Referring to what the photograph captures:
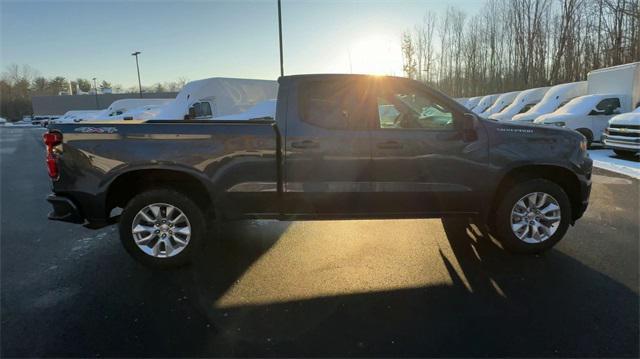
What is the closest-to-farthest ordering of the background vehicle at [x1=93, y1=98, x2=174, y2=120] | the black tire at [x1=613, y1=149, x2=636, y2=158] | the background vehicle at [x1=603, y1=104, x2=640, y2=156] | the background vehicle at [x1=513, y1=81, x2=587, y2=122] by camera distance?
the background vehicle at [x1=603, y1=104, x2=640, y2=156] → the black tire at [x1=613, y1=149, x2=636, y2=158] → the background vehicle at [x1=513, y1=81, x2=587, y2=122] → the background vehicle at [x1=93, y1=98, x2=174, y2=120]

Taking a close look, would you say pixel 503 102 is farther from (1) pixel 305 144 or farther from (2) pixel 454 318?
(2) pixel 454 318

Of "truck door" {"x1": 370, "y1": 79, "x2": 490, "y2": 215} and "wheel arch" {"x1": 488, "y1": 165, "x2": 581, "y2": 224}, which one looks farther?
"wheel arch" {"x1": 488, "y1": 165, "x2": 581, "y2": 224}

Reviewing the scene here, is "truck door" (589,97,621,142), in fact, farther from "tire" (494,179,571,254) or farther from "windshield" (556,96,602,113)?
"tire" (494,179,571,254)

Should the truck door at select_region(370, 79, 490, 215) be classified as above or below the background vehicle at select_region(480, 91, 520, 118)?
below

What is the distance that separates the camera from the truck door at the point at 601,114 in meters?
14.6

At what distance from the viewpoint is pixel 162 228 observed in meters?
4.37

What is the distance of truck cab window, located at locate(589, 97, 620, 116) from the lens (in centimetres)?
1469

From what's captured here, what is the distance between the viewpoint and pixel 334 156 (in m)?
4.30

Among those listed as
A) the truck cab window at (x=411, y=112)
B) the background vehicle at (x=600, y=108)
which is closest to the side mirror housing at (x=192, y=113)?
the background vehicle at (x=600, y=108)

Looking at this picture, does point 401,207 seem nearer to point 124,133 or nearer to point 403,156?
point 403,156

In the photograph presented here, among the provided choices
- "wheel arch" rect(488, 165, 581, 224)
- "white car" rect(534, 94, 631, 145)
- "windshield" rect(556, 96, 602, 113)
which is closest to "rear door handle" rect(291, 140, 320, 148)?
"wheel arch" rect(488, 165, 581, 224)

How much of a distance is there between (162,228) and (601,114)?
52.1 ft

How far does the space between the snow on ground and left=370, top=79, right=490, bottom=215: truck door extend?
288 inches

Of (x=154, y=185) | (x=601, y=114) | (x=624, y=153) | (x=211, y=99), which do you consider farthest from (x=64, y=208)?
(x=601, y=114)
